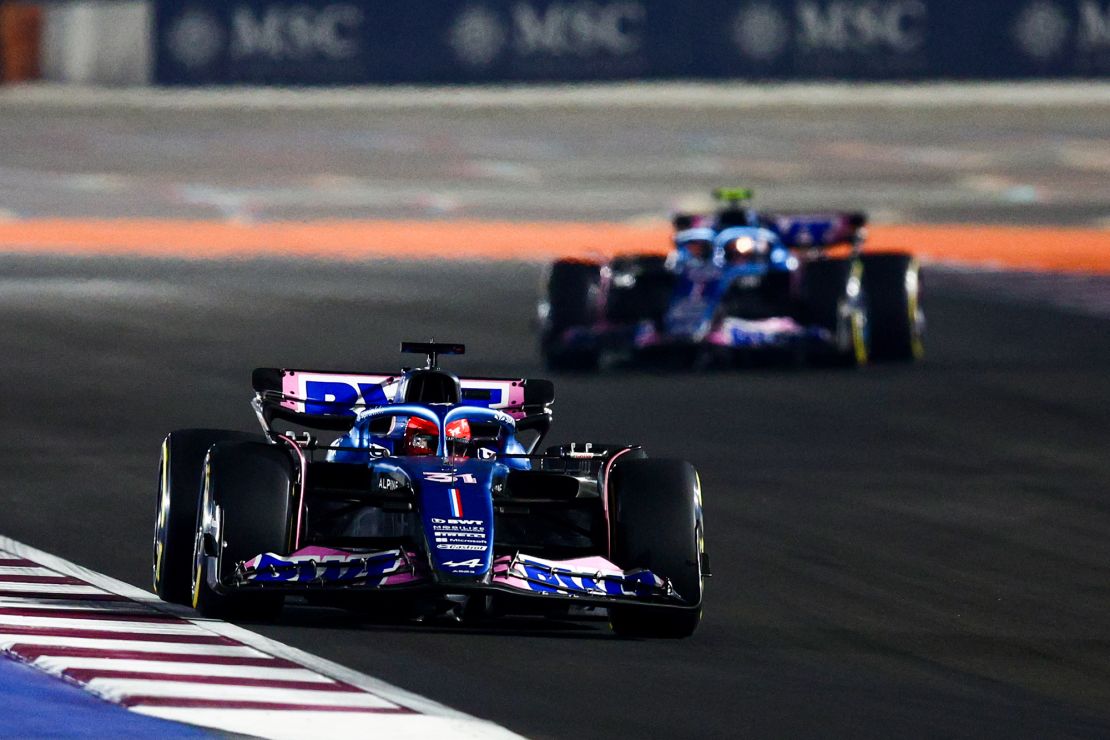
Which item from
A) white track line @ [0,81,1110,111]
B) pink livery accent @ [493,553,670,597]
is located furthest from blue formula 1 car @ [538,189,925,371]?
white track line @ [0,81,1110,111]

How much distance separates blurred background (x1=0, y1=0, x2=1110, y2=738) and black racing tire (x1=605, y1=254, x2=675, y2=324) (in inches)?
30.7

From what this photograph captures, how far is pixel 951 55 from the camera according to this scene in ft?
135

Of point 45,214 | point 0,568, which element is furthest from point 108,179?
point 0,568

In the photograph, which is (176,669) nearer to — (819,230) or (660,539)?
(660,539)

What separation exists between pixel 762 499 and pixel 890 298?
27.3 feet

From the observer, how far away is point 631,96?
44062mm

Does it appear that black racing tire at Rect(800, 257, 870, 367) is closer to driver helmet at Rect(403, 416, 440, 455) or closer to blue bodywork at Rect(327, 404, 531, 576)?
blue bodywork at Rect(327, 404, 531, 576)

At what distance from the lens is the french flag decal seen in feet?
33.3

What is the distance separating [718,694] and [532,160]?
3605 centimetres

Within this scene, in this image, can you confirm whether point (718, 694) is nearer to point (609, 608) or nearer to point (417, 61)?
point (609, 608)

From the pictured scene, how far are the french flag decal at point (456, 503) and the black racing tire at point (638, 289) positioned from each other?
39.4 ft

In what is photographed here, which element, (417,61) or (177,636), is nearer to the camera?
(177,636)

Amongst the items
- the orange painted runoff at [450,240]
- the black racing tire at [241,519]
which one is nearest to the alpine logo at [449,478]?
the black racing tire at [241,519]

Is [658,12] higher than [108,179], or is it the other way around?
[658,12]
